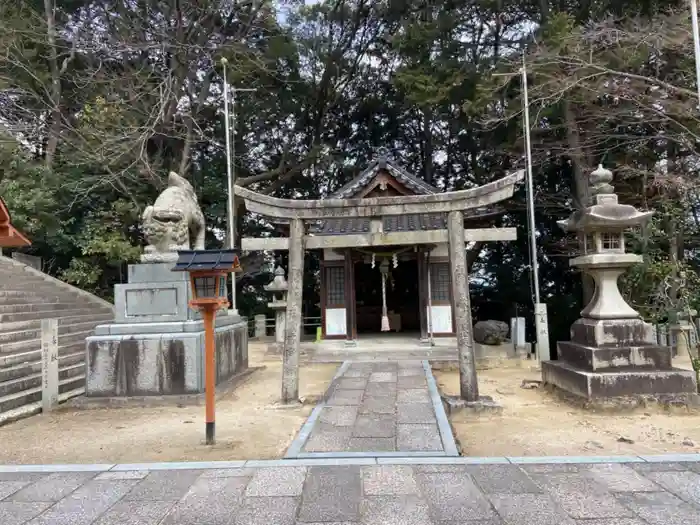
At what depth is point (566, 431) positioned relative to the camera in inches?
209

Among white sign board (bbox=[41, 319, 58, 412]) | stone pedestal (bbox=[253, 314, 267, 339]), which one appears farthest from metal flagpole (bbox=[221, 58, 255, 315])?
white sign board (bbox=[41, 319, 58, 412])

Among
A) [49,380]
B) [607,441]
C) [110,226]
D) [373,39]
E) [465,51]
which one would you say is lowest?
[607,441]

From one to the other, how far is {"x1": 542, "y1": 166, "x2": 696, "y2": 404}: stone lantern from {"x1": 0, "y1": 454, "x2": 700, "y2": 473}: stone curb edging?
2.46 meters

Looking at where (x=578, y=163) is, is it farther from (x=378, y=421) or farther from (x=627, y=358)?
(x=378, y=421)

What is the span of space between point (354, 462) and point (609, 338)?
454 centimetres

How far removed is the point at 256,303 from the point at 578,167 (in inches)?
564

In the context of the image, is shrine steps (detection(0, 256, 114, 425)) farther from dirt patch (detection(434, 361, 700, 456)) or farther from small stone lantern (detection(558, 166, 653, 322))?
small stone lantern (detection(558, 166, 653, 322))

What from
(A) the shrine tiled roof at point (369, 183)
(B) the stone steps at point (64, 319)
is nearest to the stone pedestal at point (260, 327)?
(B) the stone steps at point (64, 319)

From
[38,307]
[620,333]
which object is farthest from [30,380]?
[620,333]

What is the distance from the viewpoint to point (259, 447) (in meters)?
4.63

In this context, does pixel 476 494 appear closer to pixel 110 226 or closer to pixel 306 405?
pixel 306 405

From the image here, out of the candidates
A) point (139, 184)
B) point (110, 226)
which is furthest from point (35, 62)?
point (110, 226)

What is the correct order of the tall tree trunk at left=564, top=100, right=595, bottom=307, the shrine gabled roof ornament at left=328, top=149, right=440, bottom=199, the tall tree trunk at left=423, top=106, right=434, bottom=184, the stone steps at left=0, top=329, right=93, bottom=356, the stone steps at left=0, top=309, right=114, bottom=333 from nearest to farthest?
the stone steps at left=0, top=329, right=93, bottom=356, the stone steps at left=0, top=309, right=114, bottom=333, the shrine gabled roof ornament at left=328, top=149, right=440, bottom=199, the tall tree trunk at left=564, top=100, right=595, bottom=307, the tall tree trunk at left=423, top=106, right=434, bottom=184

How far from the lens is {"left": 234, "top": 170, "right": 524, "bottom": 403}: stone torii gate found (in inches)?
242
